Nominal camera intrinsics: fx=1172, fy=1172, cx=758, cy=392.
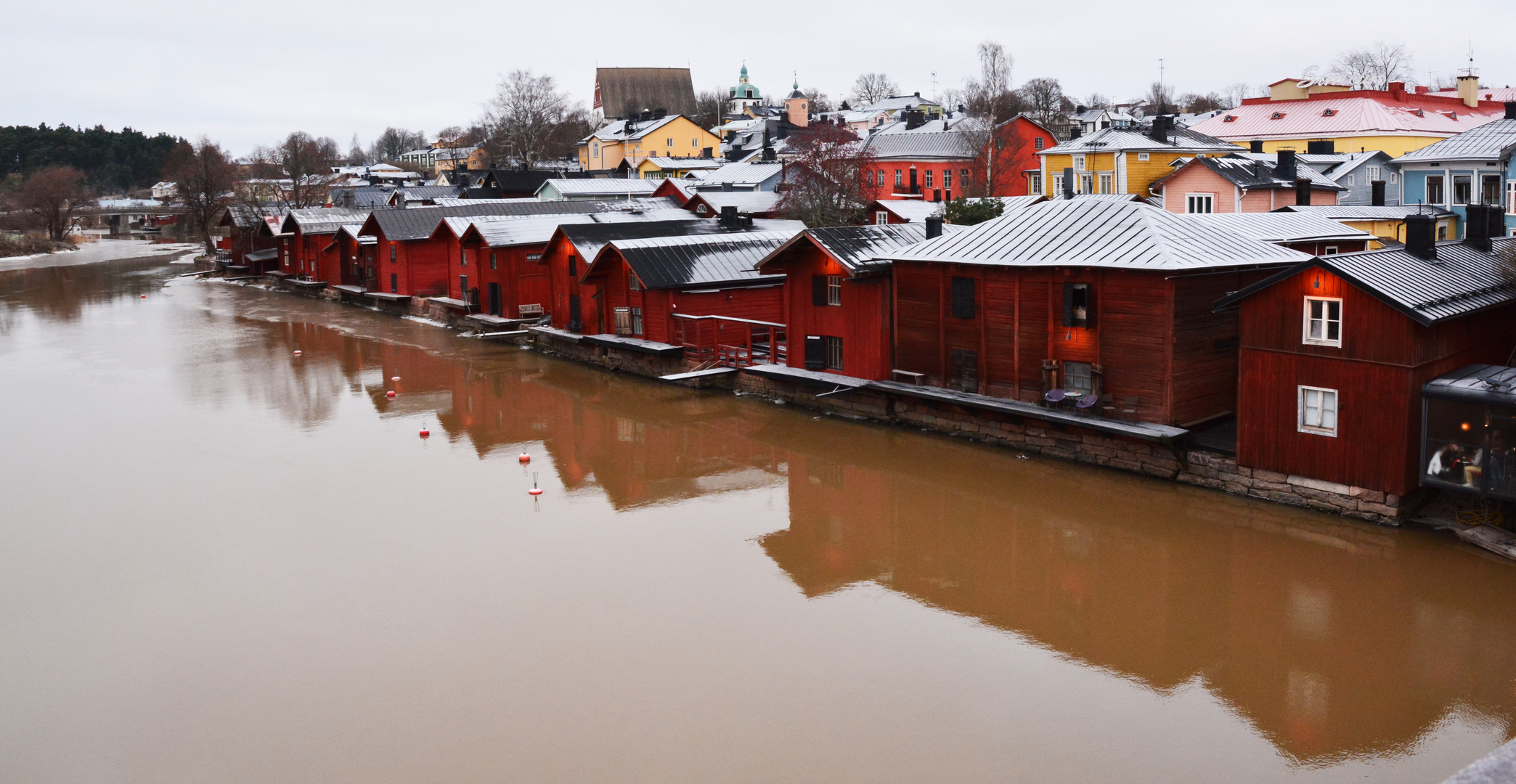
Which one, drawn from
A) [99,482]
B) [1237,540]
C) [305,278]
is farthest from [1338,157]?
[305,278]

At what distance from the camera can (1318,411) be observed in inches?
671

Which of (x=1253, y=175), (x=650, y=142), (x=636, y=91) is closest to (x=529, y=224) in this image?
(x=1253, y=175)

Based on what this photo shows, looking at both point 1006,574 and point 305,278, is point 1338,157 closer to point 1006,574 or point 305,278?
point 1006,574

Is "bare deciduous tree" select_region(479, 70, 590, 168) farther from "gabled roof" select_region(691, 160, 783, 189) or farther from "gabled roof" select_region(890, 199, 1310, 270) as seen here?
"gabled roof" select_region(890, 199, 1310, 270)

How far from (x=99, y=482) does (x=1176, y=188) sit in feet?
103

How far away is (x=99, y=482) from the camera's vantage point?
21.7 metres

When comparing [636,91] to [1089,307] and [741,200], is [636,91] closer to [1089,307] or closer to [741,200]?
[741,200]

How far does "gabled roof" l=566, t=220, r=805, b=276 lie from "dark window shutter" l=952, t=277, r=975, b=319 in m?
12.8

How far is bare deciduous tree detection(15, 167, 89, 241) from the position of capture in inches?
3871

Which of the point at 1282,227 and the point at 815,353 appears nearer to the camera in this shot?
the point at 1282,227

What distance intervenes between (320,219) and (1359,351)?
174 ft

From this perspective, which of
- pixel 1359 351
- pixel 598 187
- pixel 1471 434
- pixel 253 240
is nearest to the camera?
pixel 1471 434

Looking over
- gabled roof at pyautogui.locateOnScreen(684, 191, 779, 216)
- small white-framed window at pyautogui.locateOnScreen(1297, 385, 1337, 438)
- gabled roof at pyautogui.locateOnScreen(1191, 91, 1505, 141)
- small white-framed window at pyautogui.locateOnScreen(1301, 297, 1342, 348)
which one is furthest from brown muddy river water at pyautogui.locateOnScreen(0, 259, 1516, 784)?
gabled roof at pyautogui.locateOnScreen(1191, 91, 1505, 141)

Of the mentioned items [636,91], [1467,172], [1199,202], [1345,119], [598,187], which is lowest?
[1199,202]
